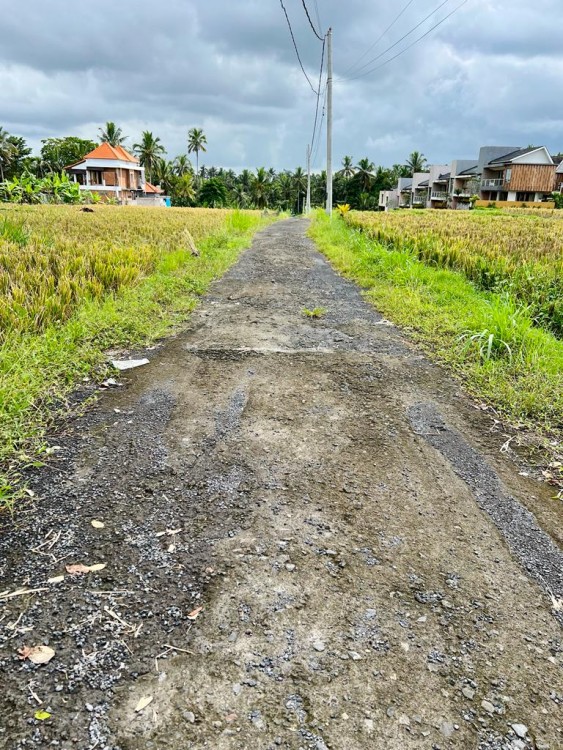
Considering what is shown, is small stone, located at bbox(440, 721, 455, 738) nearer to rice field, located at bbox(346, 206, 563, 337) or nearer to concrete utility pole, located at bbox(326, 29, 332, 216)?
rice field, located at bbox(346, 206, 563, 337)

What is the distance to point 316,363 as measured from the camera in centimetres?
481

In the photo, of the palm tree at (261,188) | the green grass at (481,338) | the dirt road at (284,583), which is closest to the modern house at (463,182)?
the palm tree at (261,188)

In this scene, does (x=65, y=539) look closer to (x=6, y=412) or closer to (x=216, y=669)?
(x=216, y=669)

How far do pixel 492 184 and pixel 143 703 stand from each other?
7188 cm

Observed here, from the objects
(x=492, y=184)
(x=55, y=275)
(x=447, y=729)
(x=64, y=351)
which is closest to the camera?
(x=447, y=729)

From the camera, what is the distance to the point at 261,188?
73.2 m

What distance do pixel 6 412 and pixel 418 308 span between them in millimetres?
5106

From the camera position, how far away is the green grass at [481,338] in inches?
160

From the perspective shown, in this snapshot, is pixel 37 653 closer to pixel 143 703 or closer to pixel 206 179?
pixel 143 703

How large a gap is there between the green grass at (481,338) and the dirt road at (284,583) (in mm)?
510

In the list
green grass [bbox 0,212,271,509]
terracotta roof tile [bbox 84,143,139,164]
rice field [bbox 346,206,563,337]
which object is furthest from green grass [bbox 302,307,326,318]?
terracotta roof tile [bbox 84,143,139,164]

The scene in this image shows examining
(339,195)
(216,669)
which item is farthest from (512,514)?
(339,195)

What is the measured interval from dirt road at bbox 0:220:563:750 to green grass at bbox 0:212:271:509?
215 millimetres

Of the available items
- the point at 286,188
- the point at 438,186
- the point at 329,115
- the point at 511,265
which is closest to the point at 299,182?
the point at 286,188
